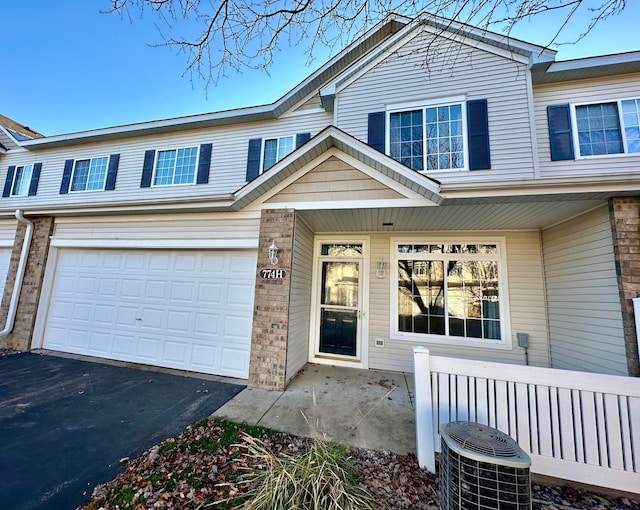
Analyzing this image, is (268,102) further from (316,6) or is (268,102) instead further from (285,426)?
(285,426)

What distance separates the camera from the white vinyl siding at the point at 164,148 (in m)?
7.04

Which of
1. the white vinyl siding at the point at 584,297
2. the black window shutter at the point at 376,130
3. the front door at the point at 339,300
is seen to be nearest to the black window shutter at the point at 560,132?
the white vinyl siding at the point at 584,297

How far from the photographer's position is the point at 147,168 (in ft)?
25.2

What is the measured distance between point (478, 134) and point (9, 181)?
47.3ft

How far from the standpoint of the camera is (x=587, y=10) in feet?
7.42

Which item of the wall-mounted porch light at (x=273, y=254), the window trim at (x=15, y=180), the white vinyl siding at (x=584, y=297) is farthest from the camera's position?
the window trim at (x=15, y=180)

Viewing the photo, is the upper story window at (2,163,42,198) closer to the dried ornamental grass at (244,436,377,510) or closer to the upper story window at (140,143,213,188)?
the upper story window at (140,143,213,188)

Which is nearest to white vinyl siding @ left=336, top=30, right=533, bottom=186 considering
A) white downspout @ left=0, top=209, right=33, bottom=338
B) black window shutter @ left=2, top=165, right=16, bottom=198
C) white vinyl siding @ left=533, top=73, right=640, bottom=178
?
white vinyl siding @ left=533, top=73, right=640, bottom=178

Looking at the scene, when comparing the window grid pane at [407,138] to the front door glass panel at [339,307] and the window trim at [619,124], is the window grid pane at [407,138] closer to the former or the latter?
the front door glass panel at [339,307]

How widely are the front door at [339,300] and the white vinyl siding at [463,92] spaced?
2.55 metres

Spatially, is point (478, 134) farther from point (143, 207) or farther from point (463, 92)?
point (143, 207)

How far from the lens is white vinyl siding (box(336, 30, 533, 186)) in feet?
16.4

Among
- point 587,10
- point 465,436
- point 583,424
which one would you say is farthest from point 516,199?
point 465,436

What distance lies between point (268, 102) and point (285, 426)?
286 inches
